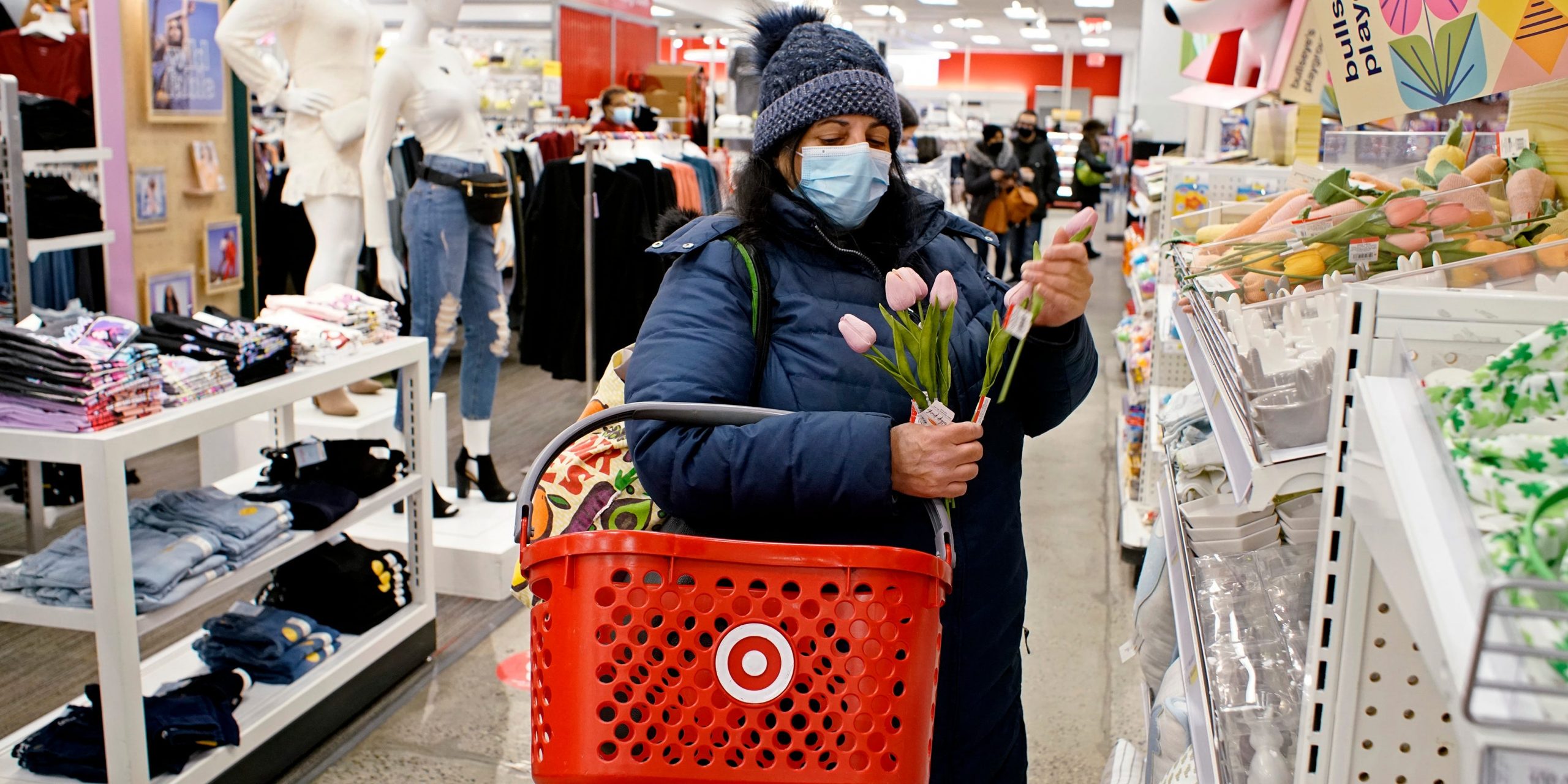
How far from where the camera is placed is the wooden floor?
3309mm

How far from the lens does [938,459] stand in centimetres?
138

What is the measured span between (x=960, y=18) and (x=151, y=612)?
23.1m

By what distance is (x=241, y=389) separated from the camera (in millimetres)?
2789

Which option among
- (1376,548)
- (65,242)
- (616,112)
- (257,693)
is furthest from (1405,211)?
(616,112)

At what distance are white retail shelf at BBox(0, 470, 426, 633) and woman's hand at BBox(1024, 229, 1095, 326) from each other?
1846 mm

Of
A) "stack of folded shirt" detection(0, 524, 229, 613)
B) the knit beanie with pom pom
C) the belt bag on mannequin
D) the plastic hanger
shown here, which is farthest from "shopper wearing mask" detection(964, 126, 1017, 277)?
the knit beanie with pom pom

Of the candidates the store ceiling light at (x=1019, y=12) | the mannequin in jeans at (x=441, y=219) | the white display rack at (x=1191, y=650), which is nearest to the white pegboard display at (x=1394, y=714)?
the white display rack at (x=1191, y=650)

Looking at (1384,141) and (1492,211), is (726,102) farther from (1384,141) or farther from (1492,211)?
(1492,211)

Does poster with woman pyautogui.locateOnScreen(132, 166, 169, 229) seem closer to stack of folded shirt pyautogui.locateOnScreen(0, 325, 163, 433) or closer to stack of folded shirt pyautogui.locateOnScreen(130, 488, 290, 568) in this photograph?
stack of folded shirt pyautogui.locateOnScreen(130, 488, 290, 568)

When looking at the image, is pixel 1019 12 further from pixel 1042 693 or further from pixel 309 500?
pixel 309 500

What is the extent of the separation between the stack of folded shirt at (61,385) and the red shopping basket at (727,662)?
1632mm

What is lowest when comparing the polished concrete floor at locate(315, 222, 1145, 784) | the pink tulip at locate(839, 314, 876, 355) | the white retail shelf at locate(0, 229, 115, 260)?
the polished concrete floor at locate(315, 222, 1145, 784)

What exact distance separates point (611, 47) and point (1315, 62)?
14.4 meters

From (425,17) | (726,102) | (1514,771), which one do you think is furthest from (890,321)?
(726,102)
